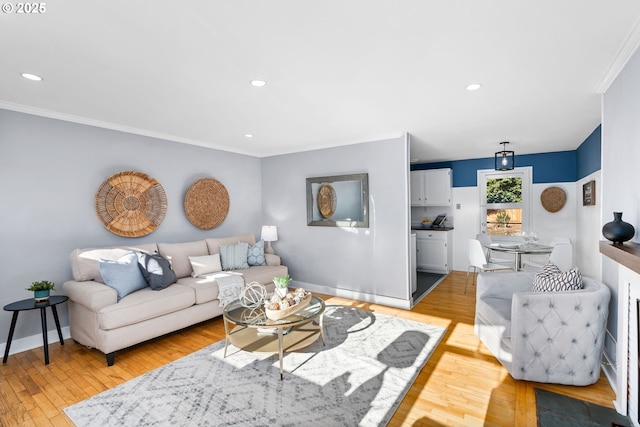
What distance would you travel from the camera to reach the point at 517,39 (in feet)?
6.01

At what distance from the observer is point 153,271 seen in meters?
3.38

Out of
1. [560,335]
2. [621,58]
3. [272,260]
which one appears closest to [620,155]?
[621,58]

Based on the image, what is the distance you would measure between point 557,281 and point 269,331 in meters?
2.63

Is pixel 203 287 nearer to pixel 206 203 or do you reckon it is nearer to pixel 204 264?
Result: pixel 204 264

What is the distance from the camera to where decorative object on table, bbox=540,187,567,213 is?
5.54m

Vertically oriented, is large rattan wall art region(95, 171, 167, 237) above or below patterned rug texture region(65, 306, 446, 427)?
above

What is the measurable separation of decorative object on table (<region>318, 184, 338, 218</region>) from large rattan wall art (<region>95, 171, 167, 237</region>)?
230cm

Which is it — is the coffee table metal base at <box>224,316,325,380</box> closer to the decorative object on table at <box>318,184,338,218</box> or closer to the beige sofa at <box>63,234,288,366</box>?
the beige sofa at <box>63,234,288,366</box>

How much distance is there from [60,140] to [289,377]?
3.46 metres

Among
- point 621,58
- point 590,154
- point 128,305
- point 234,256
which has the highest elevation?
point 621,58

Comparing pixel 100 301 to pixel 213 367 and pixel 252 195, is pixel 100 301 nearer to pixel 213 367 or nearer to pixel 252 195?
pixel 213 367

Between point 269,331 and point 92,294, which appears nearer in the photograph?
point 92,294

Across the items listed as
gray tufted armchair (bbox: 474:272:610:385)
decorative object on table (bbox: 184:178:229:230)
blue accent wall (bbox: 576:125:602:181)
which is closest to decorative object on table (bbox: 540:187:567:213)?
blue accent wall (bbox: 576:125:602:181)

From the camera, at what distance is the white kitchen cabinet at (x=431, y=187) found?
21.3 ft
